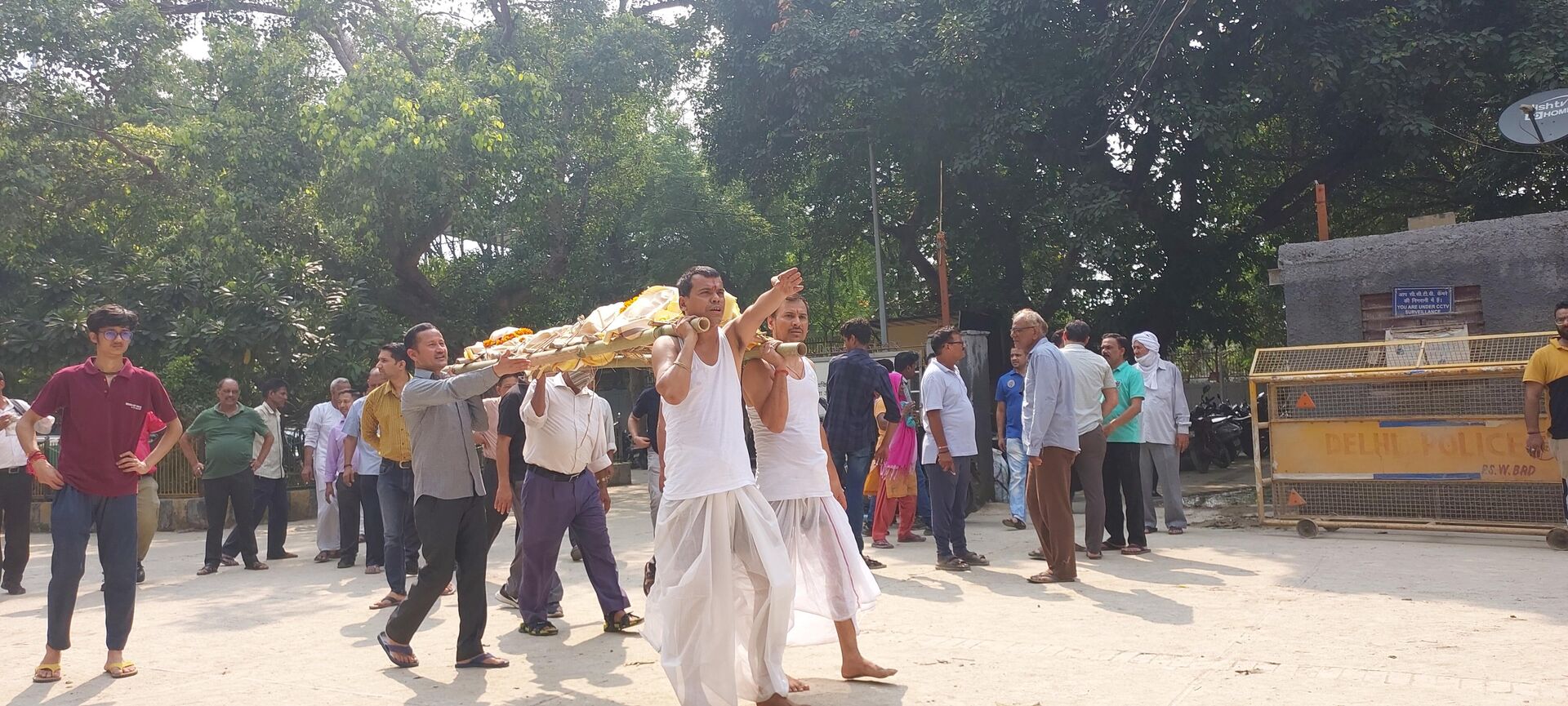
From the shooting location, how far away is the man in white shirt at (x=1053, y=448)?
744 cm

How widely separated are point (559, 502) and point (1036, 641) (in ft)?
8.47

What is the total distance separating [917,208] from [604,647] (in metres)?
16.1

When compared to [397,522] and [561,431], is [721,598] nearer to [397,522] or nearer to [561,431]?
[561,431]

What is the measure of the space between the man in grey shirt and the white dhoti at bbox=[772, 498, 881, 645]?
1.66 meters

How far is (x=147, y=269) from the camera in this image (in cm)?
1642

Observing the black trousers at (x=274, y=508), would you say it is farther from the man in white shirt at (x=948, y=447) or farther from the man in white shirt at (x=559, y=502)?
the man in white shirt at (x=948, y=447)

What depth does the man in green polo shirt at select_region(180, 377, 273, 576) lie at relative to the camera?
9922 millimetres

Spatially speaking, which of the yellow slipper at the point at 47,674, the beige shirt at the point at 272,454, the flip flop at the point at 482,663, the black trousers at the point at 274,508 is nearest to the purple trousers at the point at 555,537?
the flip flop at the point at 482,663

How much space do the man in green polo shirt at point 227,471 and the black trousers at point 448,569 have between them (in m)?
5.23

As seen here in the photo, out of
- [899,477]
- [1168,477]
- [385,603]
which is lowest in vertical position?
[385,603]

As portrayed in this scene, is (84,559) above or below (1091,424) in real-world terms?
below

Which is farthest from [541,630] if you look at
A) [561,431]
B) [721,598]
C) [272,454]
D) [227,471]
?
[272,454]

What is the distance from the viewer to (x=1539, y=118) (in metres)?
11.0

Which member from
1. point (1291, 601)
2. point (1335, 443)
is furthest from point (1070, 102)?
point (1291, 601)
